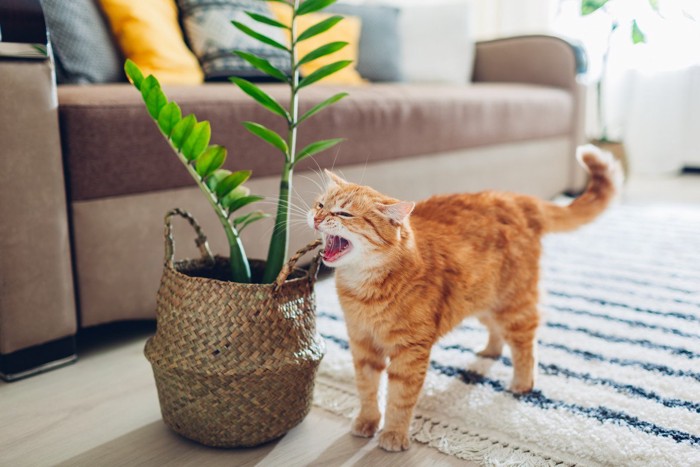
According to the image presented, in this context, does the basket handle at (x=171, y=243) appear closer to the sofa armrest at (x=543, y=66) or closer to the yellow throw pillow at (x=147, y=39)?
the yellow throw pillow at (x=147, y=39)

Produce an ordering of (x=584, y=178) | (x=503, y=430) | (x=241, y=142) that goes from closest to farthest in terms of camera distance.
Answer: (x=503, y=430)
(x=241, y=142)
(x=584, y=178)

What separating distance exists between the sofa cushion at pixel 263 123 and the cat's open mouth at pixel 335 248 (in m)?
0.50

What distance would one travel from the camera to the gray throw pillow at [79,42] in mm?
1524

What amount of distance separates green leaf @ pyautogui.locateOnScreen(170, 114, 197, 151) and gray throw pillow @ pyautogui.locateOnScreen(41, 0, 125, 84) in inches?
31.7

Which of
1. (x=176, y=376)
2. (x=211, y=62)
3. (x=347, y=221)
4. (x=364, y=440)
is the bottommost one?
(x=364, y=440)

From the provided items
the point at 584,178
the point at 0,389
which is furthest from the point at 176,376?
the point at 584,178

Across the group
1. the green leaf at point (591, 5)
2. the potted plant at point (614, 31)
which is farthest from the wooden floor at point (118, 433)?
the green leaf at point (591, 5)

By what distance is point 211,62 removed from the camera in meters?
1.84

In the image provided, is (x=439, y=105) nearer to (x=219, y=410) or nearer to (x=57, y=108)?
(x=57, y=108)

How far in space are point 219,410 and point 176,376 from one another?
3.2 inches

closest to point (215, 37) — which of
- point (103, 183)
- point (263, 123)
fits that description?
point (263, 123)

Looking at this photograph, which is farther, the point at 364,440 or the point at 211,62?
the point at 211,62

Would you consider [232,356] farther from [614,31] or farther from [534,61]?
[614,31]

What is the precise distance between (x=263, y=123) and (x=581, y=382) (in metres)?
0.89
